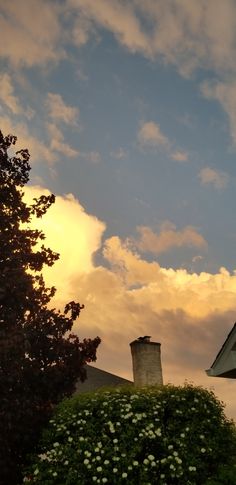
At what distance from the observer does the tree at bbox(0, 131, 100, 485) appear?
12328mm

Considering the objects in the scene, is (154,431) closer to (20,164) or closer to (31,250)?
(31,250)

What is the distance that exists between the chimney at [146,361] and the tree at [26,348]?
11683mm

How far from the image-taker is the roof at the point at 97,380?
2838 centimetres

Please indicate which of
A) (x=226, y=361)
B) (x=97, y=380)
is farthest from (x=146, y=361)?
(x=226, y=361)

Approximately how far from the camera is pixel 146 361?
25406 millimetres

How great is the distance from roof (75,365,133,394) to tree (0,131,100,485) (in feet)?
49.0

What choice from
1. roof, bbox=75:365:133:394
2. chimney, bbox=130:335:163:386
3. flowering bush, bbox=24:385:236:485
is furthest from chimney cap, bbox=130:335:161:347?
flowering bush, bbox=24:385:236:485

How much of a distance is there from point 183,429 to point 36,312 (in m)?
4.90

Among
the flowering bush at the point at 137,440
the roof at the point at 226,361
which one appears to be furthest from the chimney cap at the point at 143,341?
the roof at the point at 226,361

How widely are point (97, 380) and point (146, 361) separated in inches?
192

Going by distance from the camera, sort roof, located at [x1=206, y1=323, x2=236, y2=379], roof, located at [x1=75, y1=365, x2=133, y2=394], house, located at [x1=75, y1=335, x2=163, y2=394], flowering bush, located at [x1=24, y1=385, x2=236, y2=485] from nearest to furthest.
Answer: roof, located at [x1=206, y1=323, x2=236, y2=379] → flowering bush, located at [x1=24, y1=385, x2=236, y2=485] → house, located at [x1=75, y1=335, x2=163, y2=394] → roof, located at [x1=75, y1=365, x2=133, y2=394]

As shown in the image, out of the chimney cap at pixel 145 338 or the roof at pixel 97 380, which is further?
the roof at pixel 97 380

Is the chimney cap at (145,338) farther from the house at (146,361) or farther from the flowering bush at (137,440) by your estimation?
the flowering bush at (137,440)

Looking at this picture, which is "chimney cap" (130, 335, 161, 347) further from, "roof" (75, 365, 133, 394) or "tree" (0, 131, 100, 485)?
"tree" (0, 131, 100, 485)
